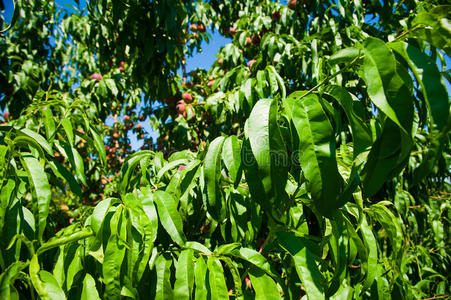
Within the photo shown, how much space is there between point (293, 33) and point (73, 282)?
85.9 inches

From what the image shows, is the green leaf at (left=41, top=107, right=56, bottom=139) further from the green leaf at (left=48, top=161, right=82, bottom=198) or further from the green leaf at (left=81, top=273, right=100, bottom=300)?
the green leaf at (left=81, top=273, right=100, bottom=300)

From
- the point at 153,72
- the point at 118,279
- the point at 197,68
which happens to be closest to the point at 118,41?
the point at 153,72

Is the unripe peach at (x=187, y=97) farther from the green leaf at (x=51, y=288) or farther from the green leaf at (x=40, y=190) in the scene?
the green leaf at (x=51, y=288)

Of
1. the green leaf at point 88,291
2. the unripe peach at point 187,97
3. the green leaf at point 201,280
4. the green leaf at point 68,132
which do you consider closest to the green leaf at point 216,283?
the green leaf at point 201,280

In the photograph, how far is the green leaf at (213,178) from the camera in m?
0.61

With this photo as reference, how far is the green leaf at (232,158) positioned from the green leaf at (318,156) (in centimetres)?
20

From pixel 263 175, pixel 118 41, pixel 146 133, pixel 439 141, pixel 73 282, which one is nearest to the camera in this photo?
pixel 439 141

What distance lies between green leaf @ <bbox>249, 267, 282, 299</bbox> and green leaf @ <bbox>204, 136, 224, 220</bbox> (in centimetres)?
17

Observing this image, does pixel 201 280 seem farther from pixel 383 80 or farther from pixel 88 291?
pixel 383 80

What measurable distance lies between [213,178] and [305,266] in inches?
11.0

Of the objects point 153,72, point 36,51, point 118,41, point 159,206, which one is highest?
point 36,51

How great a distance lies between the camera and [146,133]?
393 cm

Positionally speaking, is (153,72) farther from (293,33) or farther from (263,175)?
(263,175)

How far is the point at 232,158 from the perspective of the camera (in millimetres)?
634
